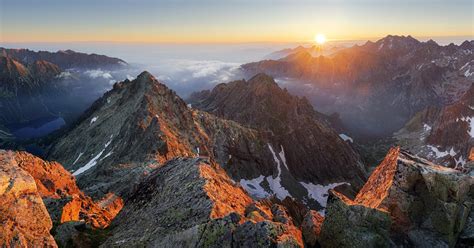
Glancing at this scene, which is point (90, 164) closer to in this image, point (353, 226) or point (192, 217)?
point (192, 217)

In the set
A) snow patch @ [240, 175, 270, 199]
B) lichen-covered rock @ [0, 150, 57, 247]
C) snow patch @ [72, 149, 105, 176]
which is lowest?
snow patch @ [240, 175, 270, 199]

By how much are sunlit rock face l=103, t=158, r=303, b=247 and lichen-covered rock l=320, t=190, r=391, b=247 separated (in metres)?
2.23

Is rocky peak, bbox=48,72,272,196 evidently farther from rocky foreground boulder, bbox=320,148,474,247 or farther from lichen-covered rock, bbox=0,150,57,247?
rocky foreground boulder, bbox=320,148,474,247

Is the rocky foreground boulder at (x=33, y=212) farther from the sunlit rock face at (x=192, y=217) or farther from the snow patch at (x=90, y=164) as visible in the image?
the snow patch at (x=90, y=164)

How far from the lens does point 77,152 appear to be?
6058 inches

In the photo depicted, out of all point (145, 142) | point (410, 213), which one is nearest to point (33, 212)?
point (410, 213)

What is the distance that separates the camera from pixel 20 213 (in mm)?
22469

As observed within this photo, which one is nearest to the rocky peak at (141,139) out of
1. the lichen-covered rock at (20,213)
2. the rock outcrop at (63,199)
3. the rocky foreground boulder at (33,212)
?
the rock outcrop at (63,199)

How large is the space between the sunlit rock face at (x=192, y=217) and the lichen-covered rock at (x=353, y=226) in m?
2.23

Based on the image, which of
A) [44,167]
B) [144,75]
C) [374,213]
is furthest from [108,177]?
[144,75]

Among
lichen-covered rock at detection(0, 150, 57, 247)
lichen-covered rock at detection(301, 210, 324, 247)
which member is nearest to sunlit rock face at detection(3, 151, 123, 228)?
lichen-covered rock at detection(0, 150, 57, 247)

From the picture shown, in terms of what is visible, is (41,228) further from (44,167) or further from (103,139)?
(103,139)

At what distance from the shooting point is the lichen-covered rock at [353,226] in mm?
25914

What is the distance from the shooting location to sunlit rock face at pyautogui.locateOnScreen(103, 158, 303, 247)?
2330 centimetres
